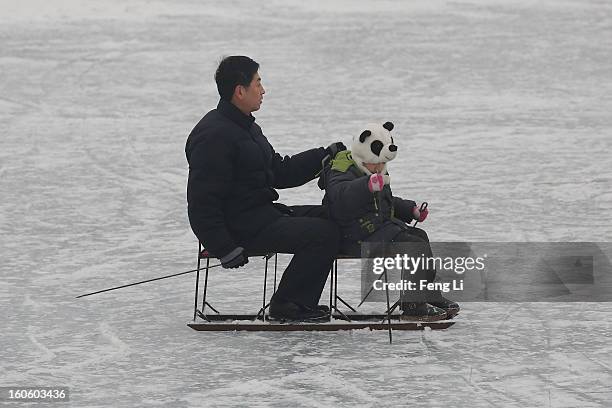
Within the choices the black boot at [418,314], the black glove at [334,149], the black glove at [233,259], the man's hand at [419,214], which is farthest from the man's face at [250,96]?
the black boot at [418,314]

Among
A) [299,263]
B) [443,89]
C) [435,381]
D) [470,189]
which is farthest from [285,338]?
[443,89]

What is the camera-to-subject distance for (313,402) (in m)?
5.93

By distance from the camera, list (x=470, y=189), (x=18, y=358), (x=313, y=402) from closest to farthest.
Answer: (x=313, y=402) → (x=18, y=358) → (x=470, y=189)

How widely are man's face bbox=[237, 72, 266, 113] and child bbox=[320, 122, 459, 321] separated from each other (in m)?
0.50

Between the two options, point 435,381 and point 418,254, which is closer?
point 435,381

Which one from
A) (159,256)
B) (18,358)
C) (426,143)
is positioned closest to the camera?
(18,358)

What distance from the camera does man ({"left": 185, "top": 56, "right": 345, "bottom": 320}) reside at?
685 cm

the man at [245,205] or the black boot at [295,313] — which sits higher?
the man at [245,205]

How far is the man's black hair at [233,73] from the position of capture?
7055 mm

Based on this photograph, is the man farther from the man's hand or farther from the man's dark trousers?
the man's hand

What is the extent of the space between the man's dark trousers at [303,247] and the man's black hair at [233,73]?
27.9 inches

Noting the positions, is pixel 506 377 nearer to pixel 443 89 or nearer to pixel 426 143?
pixel 426 143

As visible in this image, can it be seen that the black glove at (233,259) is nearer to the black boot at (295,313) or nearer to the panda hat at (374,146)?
the black boot at (295,313)

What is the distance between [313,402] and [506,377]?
938mm
